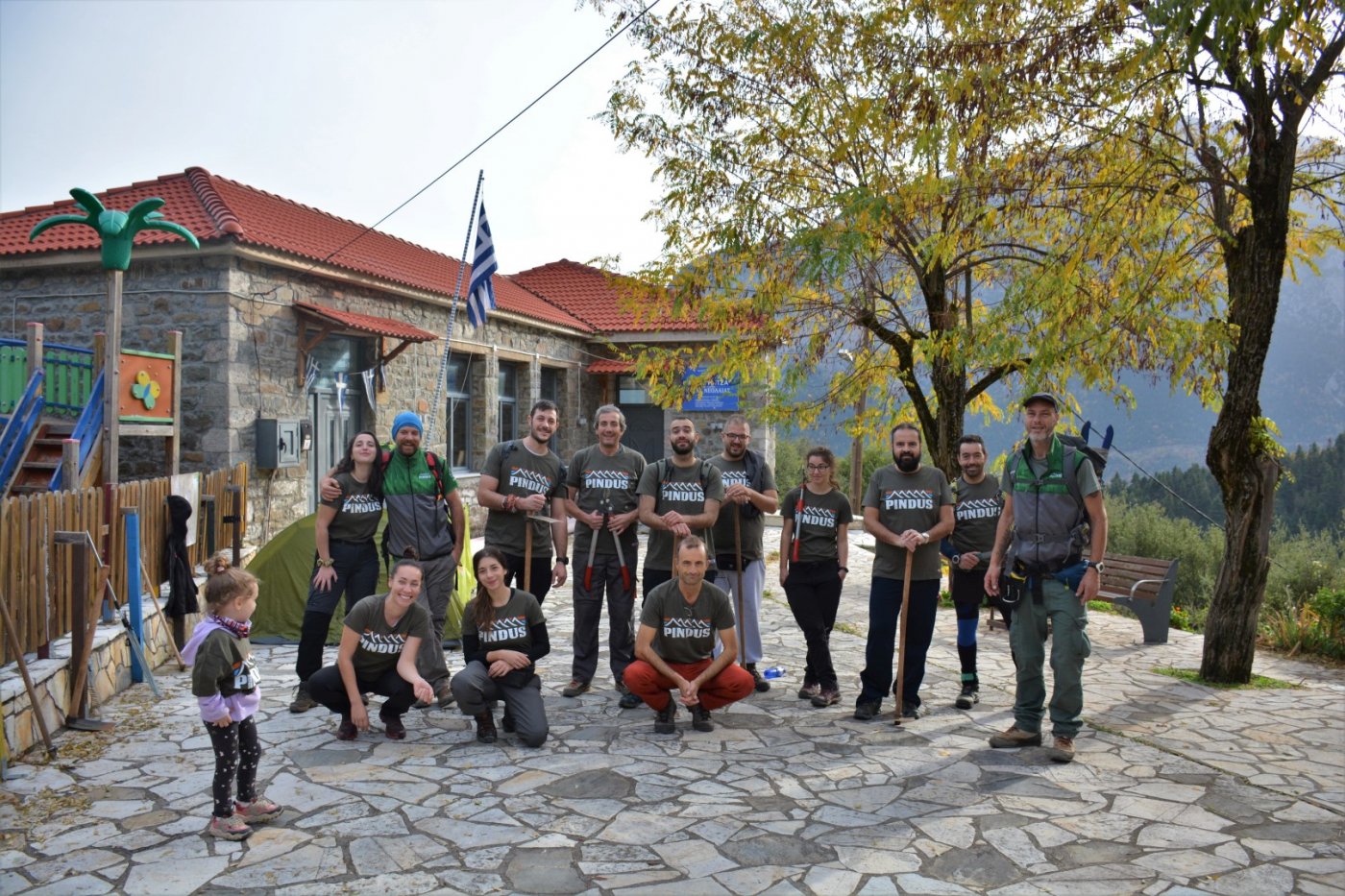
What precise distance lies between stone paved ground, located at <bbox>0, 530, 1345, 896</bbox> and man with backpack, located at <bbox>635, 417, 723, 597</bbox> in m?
1.02

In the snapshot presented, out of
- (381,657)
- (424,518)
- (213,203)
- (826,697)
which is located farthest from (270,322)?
(826,697)

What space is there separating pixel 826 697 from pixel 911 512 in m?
1.25

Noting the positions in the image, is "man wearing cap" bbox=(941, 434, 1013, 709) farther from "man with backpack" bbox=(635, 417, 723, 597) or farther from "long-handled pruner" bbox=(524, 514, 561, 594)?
"long-handled pruner" bbox=(524, 514, 561, 594)

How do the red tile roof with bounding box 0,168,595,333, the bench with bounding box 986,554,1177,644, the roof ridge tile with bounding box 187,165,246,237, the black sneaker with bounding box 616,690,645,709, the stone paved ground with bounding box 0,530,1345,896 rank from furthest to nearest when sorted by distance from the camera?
1. the red tile roof with bounding box 0,168,595,333
2. the roof ridge tile with bounding box 187,165,246,237
3. the bench with bounding box 986,554,1177,644
4. the black sneaker with bounding box 616,690,645,709
5. the stone paved ground with bounding box 0,530,1345,896

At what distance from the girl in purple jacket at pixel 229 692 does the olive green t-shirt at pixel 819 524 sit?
310 centimetres

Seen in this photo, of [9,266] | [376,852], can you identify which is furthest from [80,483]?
[376,852]

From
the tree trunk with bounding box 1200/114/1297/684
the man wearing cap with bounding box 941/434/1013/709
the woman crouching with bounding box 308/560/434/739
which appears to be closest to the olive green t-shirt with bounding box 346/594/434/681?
the woman crouching with bounding box 308/560/434/739

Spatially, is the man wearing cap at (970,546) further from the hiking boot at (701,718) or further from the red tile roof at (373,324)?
the red tile roof at (373,324)

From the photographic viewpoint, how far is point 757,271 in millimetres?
10555

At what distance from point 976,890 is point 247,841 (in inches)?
108

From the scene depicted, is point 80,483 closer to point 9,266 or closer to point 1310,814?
point 9,266

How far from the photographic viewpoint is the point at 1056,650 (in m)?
5.01

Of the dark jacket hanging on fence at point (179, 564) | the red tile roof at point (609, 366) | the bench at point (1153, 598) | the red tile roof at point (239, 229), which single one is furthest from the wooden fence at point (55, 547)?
the red tile roof at point (609, 366)

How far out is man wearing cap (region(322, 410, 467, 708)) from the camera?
5773 mm
